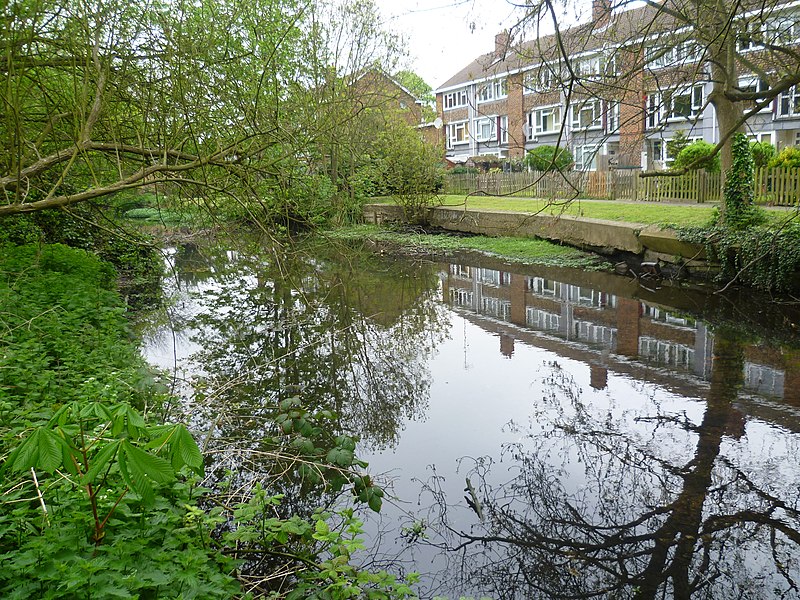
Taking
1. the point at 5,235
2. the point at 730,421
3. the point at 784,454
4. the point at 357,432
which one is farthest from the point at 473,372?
the point at 5,235

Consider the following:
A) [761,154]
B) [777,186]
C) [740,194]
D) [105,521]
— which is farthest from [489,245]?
[105,521]

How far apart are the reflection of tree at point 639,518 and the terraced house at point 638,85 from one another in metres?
2.64

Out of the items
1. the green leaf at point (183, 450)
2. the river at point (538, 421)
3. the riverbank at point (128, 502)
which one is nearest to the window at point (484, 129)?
the river at point (538, 421)

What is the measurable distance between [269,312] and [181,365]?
151 inches

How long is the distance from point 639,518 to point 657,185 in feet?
61.5

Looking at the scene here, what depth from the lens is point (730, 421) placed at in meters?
6.66

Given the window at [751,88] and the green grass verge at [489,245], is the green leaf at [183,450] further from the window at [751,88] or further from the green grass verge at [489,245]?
the green grass verge at [489,245]

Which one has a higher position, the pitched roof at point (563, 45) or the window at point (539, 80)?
the pitched roof at point (563, 45)

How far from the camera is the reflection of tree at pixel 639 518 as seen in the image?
420 centimetres

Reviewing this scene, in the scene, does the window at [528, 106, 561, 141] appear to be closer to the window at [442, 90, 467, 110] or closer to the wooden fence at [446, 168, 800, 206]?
the window at [442, 90, 467, 110]

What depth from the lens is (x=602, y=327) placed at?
1109cm

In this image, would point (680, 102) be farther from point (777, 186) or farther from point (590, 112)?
point (777, 186)

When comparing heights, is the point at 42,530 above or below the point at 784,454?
above

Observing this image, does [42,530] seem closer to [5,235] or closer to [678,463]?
[678,463]
